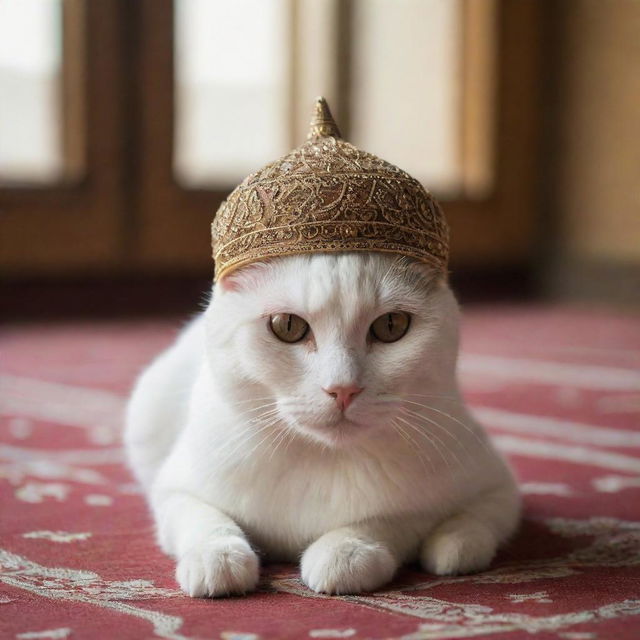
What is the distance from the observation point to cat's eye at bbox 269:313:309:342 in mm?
1021

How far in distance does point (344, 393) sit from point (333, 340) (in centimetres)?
5

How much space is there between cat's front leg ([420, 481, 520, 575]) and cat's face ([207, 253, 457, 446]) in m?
Result: 0.16

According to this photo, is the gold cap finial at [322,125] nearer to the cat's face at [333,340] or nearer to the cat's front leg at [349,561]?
the cat's face at [333,340]

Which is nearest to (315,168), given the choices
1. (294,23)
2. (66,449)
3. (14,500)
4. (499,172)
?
(14,500)

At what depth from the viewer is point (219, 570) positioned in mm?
1010

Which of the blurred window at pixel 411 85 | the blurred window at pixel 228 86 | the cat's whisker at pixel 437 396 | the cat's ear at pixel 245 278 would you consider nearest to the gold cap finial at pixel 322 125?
the cat's ear at pixel 245 278

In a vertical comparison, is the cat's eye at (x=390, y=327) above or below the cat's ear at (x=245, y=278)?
below

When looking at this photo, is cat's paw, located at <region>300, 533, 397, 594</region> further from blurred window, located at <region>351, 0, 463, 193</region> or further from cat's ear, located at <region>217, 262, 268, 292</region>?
blurred window, located at <region>351, 0, 463, 193</region>

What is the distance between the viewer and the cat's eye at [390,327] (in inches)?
40.6

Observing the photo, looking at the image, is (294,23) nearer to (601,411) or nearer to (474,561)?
(601,411)

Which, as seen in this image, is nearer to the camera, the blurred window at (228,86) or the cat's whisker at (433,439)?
the cat's whisker at (433,439)

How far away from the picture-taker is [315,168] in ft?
3.51

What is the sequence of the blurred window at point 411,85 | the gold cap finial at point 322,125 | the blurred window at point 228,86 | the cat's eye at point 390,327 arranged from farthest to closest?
the blurred window at point 411,85 < the blurred window at point 228,86 < the gold cap finial at point 322,125 < the cat's eye at point 390,327

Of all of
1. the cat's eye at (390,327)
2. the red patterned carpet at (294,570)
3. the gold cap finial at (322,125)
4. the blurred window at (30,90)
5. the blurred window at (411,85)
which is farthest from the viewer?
the blurred window at (411,85)
